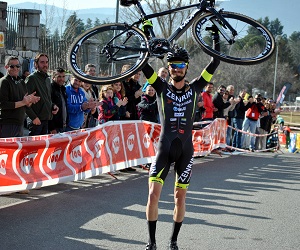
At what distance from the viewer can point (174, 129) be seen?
619 centimetres

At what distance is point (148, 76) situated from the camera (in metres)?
6.18

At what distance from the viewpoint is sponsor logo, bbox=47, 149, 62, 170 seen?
8.72 m

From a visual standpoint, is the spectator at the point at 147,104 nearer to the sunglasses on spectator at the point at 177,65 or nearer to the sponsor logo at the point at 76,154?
the sponsor logo at the point at 76,154

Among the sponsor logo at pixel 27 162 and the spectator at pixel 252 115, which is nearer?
the sponsor logo at pixel 27 162

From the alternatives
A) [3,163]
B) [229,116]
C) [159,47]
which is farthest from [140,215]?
[229,116]

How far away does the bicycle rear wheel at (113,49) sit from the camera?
6043 mm

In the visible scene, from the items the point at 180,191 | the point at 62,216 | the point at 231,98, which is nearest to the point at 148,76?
the point at 180,191

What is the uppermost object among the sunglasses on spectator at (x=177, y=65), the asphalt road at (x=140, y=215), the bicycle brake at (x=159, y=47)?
the bicycle brake at (x=159, y=47)

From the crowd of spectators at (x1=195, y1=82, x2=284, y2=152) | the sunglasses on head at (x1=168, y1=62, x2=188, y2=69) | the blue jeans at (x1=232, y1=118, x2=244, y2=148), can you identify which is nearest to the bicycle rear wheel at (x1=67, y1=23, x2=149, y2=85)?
the sunglasses on head at (x1=168, y1=62, x2=188, y2=69)

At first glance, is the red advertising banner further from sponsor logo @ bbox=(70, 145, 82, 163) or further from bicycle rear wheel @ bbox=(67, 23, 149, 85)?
bicycle rear wheel @ bbox=(67, 23, 149, 85)

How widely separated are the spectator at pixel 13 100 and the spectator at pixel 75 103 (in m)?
1.49

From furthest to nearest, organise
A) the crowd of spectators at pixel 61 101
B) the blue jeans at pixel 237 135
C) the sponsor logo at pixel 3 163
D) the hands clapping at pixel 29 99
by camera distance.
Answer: the blue jeans at pixel 237 135
the crowd of spectators at pixel 61 101
the hands clapping at pixel 29 99
the sponsor logo at pixel 3 163

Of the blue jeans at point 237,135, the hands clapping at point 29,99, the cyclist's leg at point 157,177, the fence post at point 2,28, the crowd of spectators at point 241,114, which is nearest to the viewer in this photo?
the cyclist's leg at point 157,177

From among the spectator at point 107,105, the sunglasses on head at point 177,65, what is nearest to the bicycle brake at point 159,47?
the sunglasses on head at point 177,65
